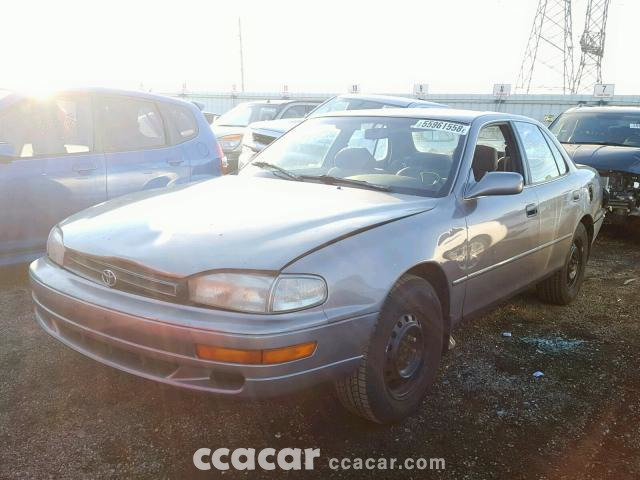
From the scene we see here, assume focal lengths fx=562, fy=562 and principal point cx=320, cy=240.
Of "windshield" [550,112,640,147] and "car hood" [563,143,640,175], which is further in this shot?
"windshield" [550,112,640,147]

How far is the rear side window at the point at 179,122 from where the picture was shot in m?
5.18

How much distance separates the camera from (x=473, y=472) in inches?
90.6

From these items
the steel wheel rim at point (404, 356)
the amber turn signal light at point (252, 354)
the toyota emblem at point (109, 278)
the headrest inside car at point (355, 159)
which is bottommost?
the steel wheel rim at point (404, 356)

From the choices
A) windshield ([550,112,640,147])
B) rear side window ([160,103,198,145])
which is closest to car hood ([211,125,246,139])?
rear side window ([160,103,198,145])

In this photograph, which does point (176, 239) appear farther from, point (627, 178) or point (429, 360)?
point (627, 178)

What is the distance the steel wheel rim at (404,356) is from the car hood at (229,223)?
489 mm

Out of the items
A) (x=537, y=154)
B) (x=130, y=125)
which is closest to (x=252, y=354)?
(x=537, y=154)

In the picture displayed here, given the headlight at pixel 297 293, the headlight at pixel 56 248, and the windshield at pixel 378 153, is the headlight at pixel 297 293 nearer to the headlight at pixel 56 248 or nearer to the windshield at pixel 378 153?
the windshield at pixel 378 153

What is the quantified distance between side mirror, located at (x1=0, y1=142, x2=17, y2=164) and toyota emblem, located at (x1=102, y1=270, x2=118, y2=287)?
7.19 feet

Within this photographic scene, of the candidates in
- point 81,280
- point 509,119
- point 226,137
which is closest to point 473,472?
point 81,280

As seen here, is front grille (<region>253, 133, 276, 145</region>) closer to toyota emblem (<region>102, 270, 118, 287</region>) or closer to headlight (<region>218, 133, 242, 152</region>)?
headlight (<region>218, 133, 242, 152</region>)

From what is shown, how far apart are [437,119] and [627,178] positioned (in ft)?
13.8

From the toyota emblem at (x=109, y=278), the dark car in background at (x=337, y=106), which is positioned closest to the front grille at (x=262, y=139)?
the dark car in background at (x=337, y=106)

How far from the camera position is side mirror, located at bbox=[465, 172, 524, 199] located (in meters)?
2.99
